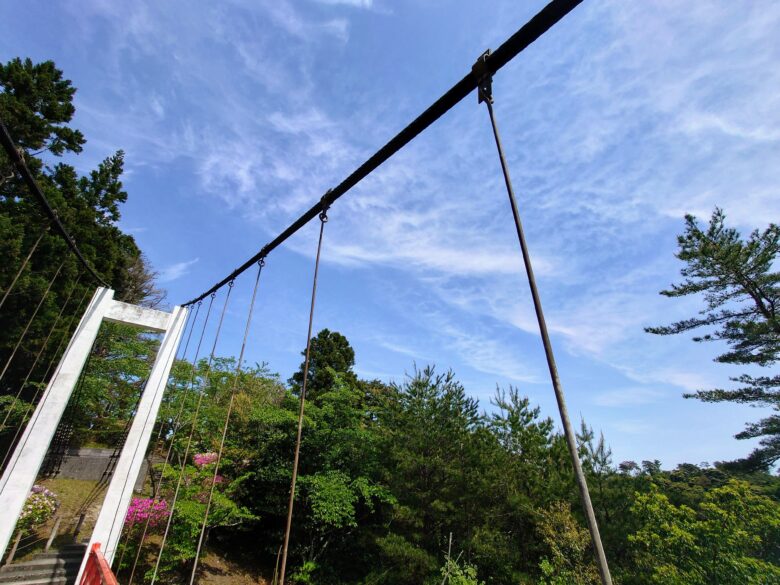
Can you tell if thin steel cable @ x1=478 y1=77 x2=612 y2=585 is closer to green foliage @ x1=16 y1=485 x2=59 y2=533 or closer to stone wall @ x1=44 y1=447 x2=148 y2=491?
green foliage @ x1=16 y1=485 x2=59 y2=533

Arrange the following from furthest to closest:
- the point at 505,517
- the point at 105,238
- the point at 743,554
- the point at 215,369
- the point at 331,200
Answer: the point at 105,238 < the point at 215,369 < the point at 505,517 < the point at 743,554 < the point at 331,200

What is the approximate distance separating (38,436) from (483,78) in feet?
27.4

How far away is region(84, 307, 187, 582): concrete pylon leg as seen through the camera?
5746 millimetres

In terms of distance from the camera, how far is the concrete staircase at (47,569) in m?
6.53

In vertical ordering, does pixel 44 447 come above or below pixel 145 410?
below

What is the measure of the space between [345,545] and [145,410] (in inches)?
299

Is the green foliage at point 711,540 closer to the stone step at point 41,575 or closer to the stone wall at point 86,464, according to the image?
the stone step at point 41,575

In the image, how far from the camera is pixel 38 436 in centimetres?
586

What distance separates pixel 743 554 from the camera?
25.2 feet

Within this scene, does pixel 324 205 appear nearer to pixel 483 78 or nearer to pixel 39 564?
pixel 483 78

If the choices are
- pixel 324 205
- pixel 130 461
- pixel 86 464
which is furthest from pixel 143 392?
pixel 86 464

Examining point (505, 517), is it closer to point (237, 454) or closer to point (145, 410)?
point (237, 454)

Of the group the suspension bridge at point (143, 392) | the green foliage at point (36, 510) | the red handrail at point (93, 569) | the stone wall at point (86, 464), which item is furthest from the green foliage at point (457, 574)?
the stone wall at point (86, 464)

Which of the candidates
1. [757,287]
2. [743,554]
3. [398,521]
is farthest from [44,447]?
[757,287]
